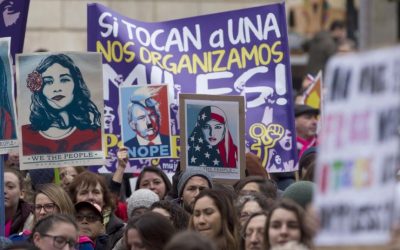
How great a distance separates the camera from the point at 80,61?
11133mm

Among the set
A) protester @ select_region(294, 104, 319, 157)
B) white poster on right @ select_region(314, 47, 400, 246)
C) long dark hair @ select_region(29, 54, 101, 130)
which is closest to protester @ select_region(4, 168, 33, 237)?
long dark hair @ select_region(29, 54, 101, 130)

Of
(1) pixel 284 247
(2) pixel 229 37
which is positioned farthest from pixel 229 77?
(1) pixel 284 247

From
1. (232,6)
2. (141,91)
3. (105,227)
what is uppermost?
(232,6)

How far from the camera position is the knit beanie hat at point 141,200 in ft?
34.8

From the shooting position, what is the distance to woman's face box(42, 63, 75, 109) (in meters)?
11.1

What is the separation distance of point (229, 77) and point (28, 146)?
6.54 feet

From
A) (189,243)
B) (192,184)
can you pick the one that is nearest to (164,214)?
(192,184)

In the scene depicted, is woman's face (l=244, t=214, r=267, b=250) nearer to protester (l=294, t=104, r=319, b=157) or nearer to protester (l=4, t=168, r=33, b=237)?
protester (l=4, t=168, r=33, b=237)

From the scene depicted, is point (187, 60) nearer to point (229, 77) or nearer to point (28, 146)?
point (229, 77)

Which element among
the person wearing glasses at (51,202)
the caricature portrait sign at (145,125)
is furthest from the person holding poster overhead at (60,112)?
the caricature portrait sign at (145,125)

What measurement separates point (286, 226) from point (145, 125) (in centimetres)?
441

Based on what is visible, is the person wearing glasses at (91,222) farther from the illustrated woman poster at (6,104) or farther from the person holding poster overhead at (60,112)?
the illustrated woman poster at (6,104)

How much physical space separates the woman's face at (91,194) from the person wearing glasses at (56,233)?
202 centimetres

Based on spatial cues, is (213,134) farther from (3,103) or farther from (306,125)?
(306,125)
